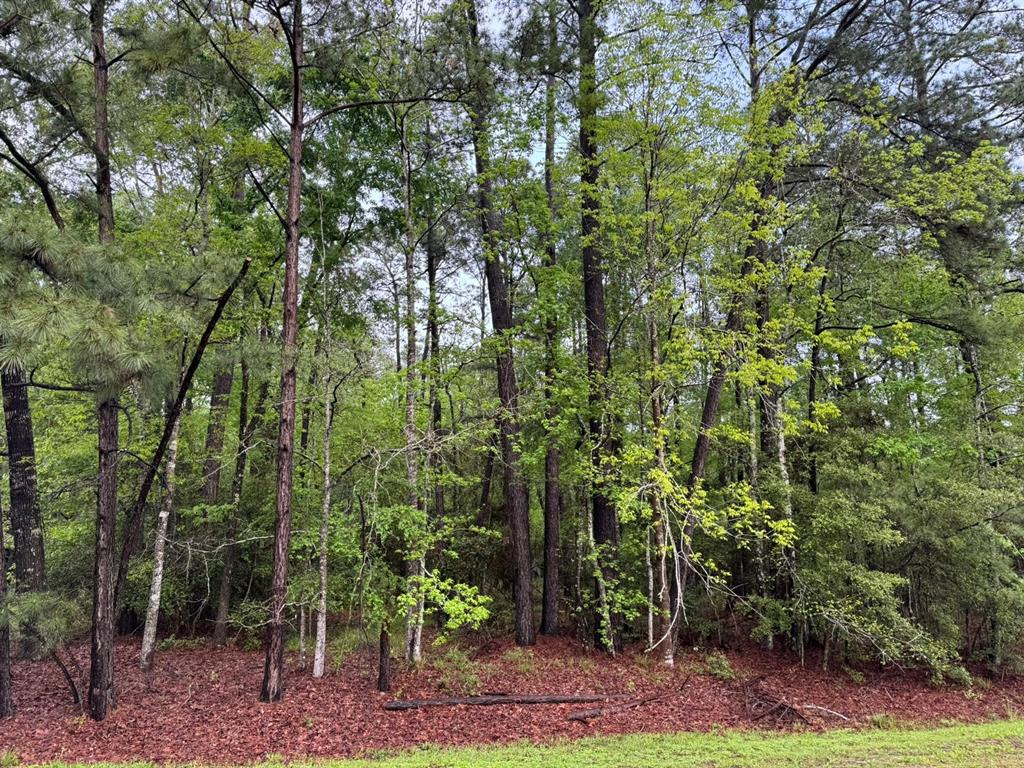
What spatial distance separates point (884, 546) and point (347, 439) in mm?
9253

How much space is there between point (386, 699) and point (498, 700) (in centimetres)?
138

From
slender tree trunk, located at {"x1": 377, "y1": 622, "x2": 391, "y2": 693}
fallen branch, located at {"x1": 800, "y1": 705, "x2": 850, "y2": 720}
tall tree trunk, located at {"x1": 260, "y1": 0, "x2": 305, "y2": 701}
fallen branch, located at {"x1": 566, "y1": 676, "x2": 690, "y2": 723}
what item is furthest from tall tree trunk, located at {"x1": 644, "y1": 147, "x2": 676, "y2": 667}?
tall tree trunk, located at {"x1": 260, "y1": 0, "x2": 305, "y2": 701}

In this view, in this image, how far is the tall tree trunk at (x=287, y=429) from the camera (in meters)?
6.21

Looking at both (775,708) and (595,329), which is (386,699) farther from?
(595,329)

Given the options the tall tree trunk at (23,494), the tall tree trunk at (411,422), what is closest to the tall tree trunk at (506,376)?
the tall tree trunk at (411,422)

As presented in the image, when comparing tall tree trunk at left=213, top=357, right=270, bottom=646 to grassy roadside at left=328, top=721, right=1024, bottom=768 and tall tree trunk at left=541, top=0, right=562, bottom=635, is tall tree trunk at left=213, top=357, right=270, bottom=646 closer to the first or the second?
tall tree trunk at left=541, top=0, right=562, bottom=635

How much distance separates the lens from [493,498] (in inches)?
543

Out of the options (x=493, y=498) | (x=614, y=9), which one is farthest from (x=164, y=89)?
(x=493, y=498)

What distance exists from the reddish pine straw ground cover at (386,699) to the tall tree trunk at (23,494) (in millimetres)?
1328

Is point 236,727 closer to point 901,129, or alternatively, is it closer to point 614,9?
point 614,9

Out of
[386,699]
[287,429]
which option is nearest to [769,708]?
[386,699]

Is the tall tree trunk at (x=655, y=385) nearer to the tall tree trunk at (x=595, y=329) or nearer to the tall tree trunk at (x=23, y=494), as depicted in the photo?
the tall tree trunk at (x=595, y=329)

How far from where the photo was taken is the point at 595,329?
9.49 m

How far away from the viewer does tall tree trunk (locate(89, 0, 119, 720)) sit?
577 cm
